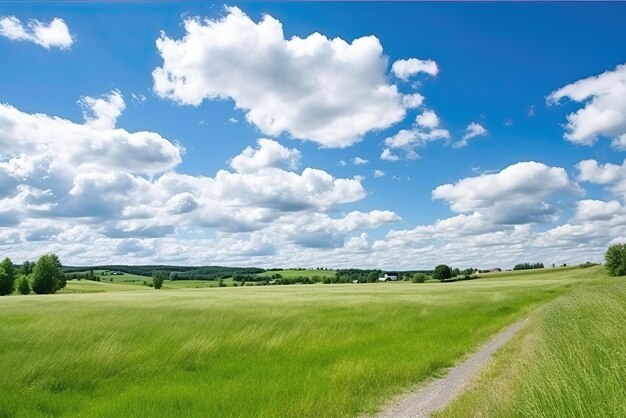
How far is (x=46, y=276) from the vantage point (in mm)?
97938

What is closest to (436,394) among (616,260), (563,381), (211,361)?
(563,381)

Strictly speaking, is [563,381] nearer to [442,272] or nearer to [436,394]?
[436,394]

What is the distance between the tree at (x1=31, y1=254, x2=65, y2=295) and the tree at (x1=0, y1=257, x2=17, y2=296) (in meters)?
3.78

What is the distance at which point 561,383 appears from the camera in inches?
326

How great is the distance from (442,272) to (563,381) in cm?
15177

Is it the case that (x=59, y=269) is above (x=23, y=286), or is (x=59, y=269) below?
above

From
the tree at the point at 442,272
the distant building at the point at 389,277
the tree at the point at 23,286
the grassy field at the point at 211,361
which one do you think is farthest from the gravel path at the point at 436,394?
the distant building at the point at 389,277

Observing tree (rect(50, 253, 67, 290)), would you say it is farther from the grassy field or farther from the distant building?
the distant building

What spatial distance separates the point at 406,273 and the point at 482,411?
192 metres

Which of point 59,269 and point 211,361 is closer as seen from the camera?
point 211,361

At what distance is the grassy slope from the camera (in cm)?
753

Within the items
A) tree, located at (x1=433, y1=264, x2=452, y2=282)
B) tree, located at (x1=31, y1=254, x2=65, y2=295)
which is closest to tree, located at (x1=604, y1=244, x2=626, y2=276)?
tree, located at (x1=433, y1=264, x2=452, y2=282)

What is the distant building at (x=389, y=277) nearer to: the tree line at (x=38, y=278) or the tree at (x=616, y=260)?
the tree at (x=616, y=260)

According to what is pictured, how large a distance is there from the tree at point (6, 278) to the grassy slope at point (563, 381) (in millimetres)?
101068
